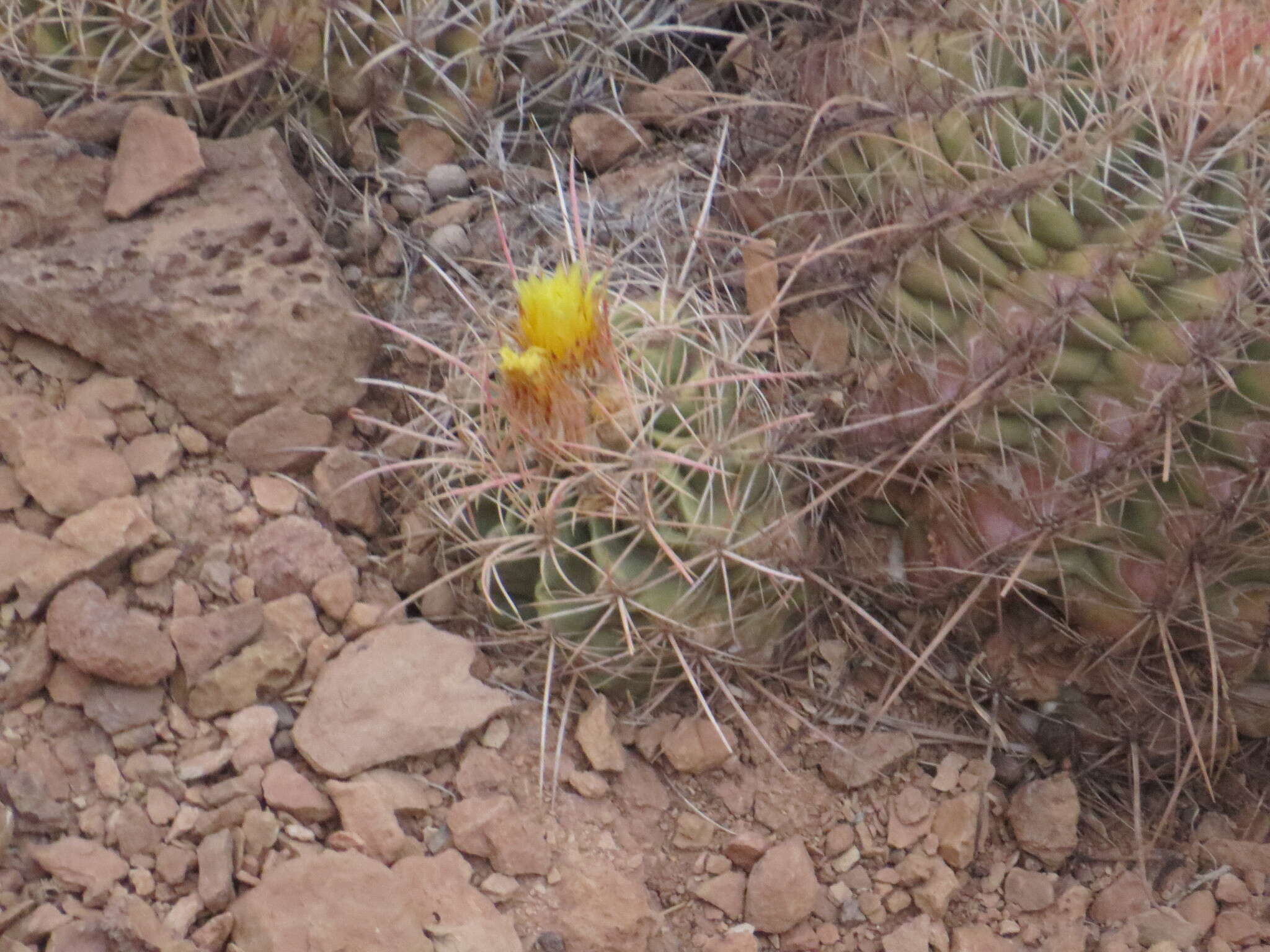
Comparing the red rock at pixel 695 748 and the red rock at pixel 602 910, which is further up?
the red rock at pixel 695 748

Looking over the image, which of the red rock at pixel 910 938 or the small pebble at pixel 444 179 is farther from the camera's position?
the small pebble at pixel 444 179

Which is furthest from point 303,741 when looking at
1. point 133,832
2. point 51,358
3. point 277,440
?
point 51,358

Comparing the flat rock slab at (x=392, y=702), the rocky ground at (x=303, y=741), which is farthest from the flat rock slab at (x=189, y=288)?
the flat rock slab at (x=392, y=702)

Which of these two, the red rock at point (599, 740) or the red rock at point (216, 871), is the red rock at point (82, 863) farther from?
the red rock at point (599, 740)

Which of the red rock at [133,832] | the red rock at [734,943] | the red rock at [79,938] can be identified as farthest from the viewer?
the red rock at [734,943]

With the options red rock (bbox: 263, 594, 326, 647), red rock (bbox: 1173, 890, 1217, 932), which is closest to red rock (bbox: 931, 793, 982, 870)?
red rock (bbox: 1173, 890, 1217, 932)

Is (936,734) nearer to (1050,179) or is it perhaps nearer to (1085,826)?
(1085,826)

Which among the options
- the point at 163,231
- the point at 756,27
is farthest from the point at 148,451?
the point at 756,27
